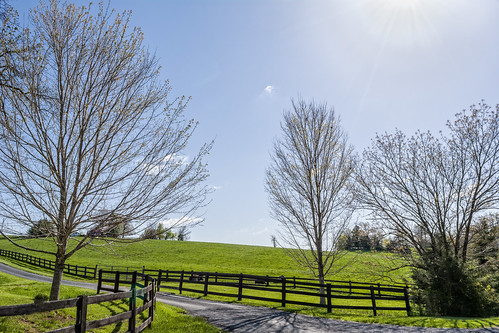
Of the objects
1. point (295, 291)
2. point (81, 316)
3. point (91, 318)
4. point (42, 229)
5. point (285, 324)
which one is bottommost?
point (285, 324)

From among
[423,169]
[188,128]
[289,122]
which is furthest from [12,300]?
[423,169]

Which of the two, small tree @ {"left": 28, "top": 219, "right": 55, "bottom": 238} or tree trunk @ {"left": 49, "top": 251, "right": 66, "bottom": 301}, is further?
tree trunk @ {"left": 49, "top": 251, "right": 66, "bottom": 301}

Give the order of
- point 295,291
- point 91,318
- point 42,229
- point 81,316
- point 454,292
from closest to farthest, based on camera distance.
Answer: point 81,316 < point 42,229 < point 91,318 < point 295,291 < point 454,292

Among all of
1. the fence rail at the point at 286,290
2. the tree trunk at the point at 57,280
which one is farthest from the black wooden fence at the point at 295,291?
the tree trunk at the point at 57,280

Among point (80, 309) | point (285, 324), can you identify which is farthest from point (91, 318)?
point (285, 324)

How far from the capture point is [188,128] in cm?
912

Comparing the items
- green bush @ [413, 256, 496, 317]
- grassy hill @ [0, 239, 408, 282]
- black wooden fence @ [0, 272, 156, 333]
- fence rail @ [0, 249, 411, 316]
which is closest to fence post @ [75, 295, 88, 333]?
black wooden fence @ [0, 272, 156, 333]

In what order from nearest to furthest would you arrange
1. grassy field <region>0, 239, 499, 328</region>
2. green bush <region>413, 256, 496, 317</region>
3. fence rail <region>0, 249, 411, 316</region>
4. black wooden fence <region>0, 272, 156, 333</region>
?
black wooden fence <region>0, 272, 156, 333</region>, fence rail <region>0, 249, 411, 316</region>, green bush <region>413, 256, 496, 317</region>, grassy field <region>0, 239, 499, 328</region>

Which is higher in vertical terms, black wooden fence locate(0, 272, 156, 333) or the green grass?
black wooden fence locate(0, 272, 156, 333)

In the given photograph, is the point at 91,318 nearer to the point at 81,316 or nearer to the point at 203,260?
the point at 81,316

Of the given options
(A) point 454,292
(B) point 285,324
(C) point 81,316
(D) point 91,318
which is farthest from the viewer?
(A) point 454,292

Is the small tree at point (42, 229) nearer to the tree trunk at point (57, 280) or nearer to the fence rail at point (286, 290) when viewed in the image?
the tree trunk at point (57, 280)

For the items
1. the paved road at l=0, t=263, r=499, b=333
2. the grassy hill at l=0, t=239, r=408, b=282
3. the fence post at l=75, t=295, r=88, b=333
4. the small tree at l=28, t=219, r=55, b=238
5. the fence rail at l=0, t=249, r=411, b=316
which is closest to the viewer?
the fence post at l=75, t=295, r=88, b=333

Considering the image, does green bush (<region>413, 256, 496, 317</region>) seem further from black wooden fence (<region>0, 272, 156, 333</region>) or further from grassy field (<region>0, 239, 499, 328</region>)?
black wooden fence (<region>0, 272, 156, 333</region>)
